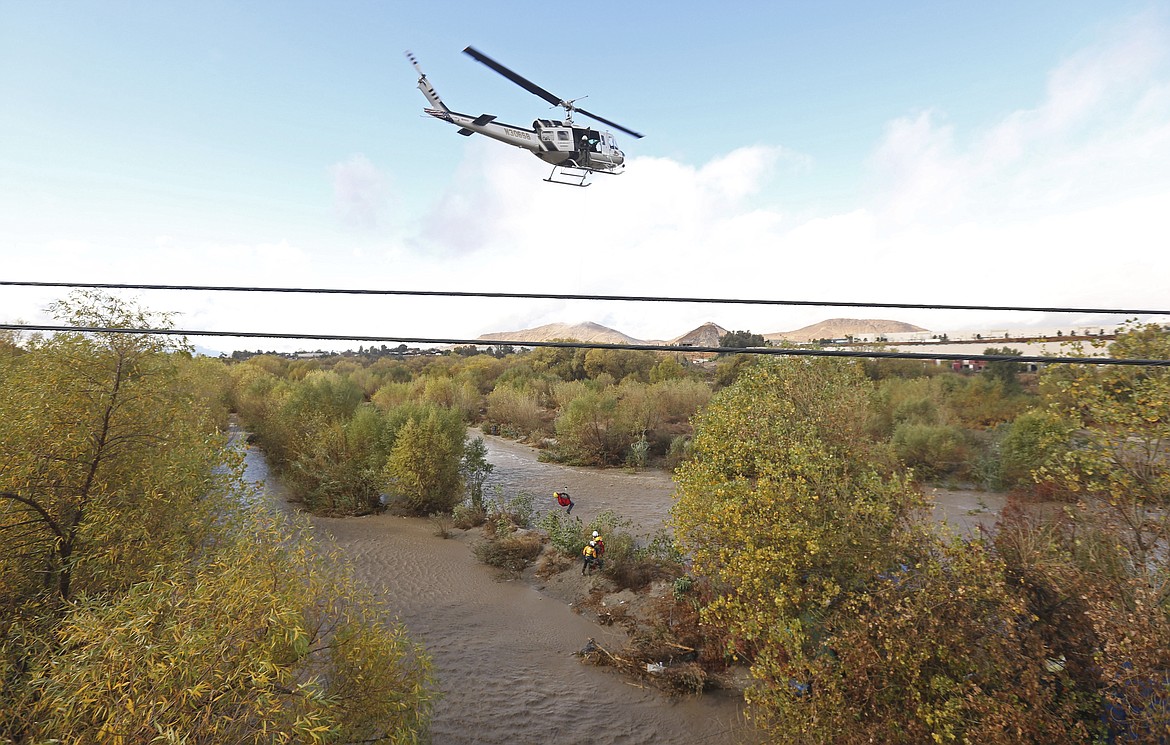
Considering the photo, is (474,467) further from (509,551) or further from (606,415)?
(606,415)

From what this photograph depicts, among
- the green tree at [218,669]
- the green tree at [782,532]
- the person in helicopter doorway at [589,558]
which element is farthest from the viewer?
the person in helicopter doorway at [589,558]

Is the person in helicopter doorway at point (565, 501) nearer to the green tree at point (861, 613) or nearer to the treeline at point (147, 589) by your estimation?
the green tree at point (861, 613)

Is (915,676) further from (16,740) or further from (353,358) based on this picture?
(353,358)

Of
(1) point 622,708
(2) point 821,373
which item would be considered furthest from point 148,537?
(2) point 821,373

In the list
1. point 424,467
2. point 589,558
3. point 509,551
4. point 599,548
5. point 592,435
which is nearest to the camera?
point 599,548

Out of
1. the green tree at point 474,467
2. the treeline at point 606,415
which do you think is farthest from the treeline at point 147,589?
the green tree at point 474,467

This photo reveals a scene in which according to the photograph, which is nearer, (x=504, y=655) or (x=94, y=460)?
(x=94, y=460)

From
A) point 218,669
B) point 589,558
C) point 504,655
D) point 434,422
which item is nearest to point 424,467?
point 434,422

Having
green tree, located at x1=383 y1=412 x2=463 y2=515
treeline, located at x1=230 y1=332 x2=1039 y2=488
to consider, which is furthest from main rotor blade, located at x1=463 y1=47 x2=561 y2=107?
green tree, located at x1=383 y1=412 x2=463 y2=515

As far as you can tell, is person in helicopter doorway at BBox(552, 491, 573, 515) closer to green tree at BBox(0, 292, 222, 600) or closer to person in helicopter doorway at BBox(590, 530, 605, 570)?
person in helicopter doorway at BBox(590, 530, 605, 570)
